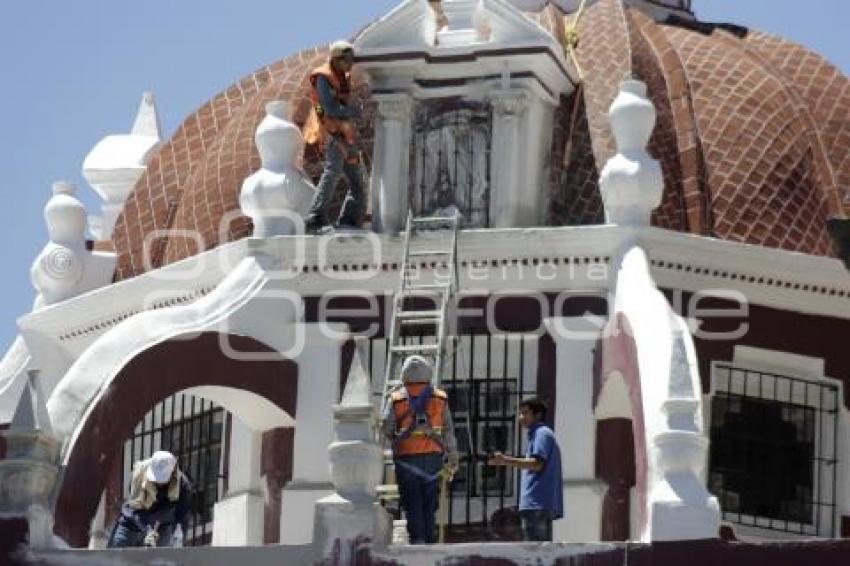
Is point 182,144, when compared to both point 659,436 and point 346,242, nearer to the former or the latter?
Result: point 346,242

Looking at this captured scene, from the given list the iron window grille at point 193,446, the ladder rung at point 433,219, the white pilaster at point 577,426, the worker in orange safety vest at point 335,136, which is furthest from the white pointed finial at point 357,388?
the iron window grille at point 193,446

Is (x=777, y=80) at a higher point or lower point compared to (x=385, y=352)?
higher

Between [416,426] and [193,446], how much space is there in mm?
6766

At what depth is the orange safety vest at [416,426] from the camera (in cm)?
2728

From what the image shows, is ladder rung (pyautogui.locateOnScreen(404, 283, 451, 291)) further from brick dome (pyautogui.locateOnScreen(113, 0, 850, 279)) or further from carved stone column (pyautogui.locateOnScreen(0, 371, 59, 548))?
carved stone column (pyautogui.locateOnScreen(0, 371, 59, 548))

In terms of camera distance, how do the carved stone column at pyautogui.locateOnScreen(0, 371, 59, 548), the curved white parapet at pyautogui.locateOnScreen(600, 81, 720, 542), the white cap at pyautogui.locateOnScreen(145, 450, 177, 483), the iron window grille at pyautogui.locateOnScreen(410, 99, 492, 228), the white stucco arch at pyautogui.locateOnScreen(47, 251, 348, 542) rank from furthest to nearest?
the iron window grille at pyautogui.locateOnScreen(410, 99, 492, 228), the white stucco arch at pyautogui.locateOnScreen(47, 251, 348, 542), the white cap at pyautogui.locateOnScreen(145, 450, 177, 483), the carved stone column at pyautogui.locateOnScreen(0, 371, 59, 548), the curved white parapet at pyautogui.locateOnScreen(600, 81, 720, 542)

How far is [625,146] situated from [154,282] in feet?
15.0

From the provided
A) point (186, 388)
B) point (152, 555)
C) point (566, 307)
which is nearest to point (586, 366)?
point (566, 307)

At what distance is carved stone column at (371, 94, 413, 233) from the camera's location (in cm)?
3316

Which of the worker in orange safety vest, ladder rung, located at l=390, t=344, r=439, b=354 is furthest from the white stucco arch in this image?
ladder rung, located at l=390, t=344, r=439, b=354

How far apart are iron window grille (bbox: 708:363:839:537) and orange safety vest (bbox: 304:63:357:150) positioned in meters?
3.85

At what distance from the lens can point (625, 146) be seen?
3197 centimetres

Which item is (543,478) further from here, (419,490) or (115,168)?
(115,168)

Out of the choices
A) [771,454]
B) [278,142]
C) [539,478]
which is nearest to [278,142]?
[278,142]
